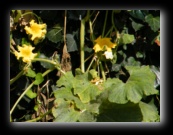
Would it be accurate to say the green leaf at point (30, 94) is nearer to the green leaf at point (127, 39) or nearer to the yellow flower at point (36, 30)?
the yellow flower at point (36, 30)

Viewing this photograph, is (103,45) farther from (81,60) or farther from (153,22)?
(153,22)

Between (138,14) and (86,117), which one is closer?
(86,117)

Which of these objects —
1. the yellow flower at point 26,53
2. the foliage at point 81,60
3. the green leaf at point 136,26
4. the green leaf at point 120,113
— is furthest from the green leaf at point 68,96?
the green leaf at point 136,26

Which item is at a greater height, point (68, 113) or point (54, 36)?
point (54, 36)

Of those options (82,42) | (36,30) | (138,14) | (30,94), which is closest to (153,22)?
(138,14)

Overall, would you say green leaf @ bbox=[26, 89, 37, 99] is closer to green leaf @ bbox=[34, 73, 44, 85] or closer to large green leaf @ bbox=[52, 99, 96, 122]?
green leaf @ bbox=[34, 73, 44, 85]

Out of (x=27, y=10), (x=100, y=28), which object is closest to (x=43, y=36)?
(x=27, y=10)

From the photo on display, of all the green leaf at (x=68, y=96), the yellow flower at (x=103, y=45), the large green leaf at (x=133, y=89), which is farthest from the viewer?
the yellow flower at (x=103, y=45)
